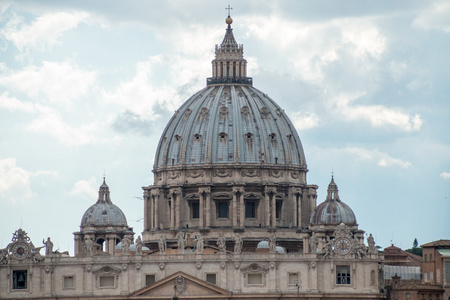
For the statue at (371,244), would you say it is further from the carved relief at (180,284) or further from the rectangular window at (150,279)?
the rectangular window at (150,279)

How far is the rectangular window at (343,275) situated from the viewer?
181m

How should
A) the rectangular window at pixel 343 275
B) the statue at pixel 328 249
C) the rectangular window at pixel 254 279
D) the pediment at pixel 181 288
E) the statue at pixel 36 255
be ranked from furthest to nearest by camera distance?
the statue at pixel 36 255 < the statue at pixel 328 249 < the rectangular window at pixel 343 275 < the rectangular window at pixel 254 279 < the pediment at pixel 181 288

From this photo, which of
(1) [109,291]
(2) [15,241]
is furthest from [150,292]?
(2) [15,241]

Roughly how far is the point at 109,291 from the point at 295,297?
20.3 metres

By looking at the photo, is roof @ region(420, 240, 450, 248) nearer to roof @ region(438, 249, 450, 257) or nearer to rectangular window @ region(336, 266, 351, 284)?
roof @ region(438, 249, 450, 257)

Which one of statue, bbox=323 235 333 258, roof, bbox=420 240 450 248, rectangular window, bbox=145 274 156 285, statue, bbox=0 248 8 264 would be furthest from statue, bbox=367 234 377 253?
statue, bbox=0 248 8 264

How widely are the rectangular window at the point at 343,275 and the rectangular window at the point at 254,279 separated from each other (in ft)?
28.0

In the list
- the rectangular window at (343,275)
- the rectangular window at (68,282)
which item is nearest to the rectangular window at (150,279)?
the rectangular window at (68,282)

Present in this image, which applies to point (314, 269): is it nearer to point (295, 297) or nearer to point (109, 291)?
point (295, 297)

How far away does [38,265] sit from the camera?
→ 181750mm

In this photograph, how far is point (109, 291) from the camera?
593 ft

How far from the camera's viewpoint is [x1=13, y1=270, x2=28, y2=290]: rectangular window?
181500 mm

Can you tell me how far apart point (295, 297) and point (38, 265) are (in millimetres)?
28394

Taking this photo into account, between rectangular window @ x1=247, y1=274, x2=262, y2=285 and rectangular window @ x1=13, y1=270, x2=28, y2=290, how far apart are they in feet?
80.4
